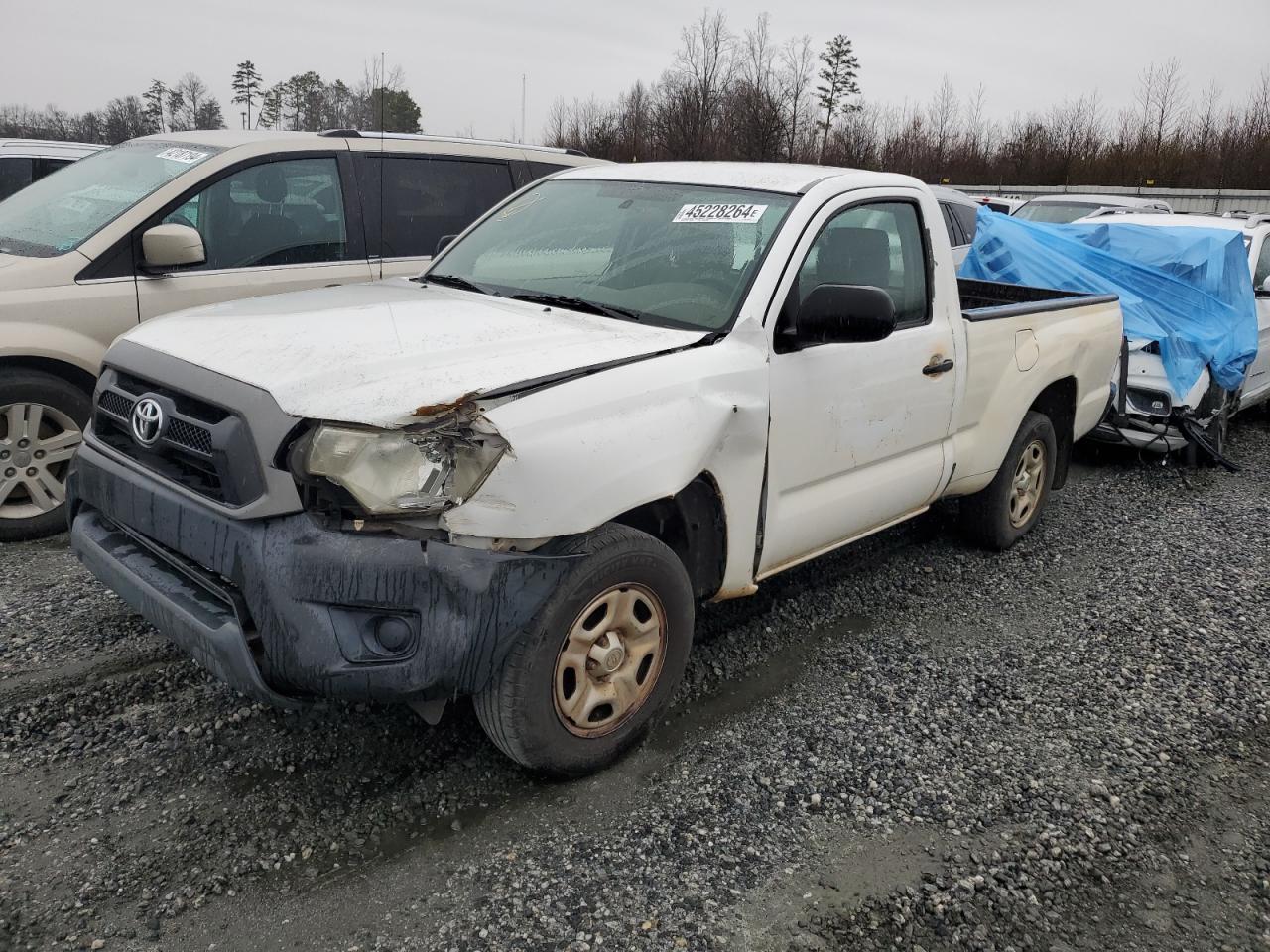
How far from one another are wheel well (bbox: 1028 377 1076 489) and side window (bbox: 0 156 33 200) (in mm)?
9314

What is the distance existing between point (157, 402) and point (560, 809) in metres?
1.73

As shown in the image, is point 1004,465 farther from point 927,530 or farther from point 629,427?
point 629,427

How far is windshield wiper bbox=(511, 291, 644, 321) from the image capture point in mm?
3568

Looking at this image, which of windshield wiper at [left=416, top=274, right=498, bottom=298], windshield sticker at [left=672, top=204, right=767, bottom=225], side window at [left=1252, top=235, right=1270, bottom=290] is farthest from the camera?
side window at [left=1252, top=235, right=1270, bottom=290]

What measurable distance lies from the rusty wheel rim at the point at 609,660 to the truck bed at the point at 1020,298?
2.92 meters

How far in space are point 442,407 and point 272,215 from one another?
3477 mm

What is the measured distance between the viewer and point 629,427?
2941 mm

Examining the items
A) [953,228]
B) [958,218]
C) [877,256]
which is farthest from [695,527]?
[958,218]

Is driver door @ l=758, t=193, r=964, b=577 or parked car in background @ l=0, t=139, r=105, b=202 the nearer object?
driver door @ l=758, t=193, r=964, b=577

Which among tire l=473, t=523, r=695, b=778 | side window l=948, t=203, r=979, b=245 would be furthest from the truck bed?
side window l=948, t=203, r=979, b=245

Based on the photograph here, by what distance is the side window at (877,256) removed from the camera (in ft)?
12.6

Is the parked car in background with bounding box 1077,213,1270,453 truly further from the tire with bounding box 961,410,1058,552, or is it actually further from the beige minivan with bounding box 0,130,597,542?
the beige minivan with bounding box 0,130,597,542

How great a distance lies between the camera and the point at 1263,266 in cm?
865

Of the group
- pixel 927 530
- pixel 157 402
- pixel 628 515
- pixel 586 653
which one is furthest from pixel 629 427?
pixel 927 530
